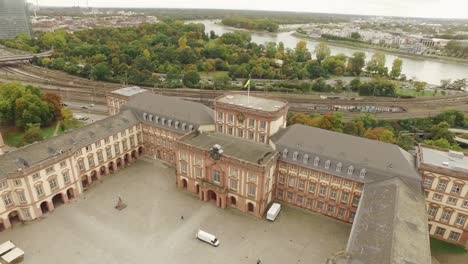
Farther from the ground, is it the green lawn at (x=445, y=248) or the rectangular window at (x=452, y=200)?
the rectangular window at (x=452, y=200)

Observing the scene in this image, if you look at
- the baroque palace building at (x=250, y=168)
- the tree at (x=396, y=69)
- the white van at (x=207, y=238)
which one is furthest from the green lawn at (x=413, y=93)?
the white van at (x=207, y=238)

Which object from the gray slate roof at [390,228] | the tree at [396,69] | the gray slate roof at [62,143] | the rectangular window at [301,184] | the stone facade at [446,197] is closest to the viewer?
the gray slate roof at [390,228]

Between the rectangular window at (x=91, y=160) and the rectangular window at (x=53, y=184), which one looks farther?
the rectangular window at (x=91, y=160)

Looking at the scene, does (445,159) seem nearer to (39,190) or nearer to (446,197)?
(446,197)

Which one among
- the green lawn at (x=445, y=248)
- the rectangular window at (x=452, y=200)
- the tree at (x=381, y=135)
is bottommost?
the green lawn at (x=445, y=248)

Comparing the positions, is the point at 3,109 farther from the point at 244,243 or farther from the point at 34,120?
the point at 244,243

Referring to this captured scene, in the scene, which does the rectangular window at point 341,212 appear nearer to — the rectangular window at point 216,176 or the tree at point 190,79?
the rectangular window at point 216,176
